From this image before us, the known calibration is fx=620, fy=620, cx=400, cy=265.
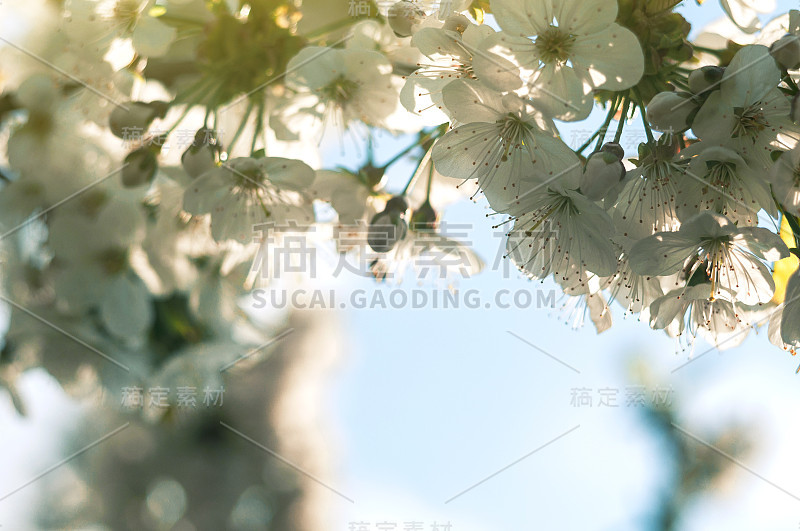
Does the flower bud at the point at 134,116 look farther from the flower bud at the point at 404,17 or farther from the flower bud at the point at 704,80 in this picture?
the flower bud at the point at 704,80

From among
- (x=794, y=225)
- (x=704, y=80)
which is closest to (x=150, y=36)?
(x=704, y=80)

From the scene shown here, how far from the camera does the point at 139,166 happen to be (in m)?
0.88

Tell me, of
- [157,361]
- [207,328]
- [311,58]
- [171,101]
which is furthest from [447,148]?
[157,361]

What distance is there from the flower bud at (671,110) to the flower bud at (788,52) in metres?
0.09

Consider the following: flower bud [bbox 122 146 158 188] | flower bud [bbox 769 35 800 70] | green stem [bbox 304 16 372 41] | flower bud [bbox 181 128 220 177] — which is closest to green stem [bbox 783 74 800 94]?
flower bud [bbox 769 35 800 70]

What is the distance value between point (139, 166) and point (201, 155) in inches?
5.2

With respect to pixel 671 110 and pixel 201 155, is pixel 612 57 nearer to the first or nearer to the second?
pixel 671 110

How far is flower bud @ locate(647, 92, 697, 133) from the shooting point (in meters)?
0.59

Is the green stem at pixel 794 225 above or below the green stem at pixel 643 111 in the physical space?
below

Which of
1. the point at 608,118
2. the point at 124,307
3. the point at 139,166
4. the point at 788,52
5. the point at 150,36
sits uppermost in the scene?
the point at 788,52

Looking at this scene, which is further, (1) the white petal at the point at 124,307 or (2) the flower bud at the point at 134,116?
(1) the white petal at the point at 124,307

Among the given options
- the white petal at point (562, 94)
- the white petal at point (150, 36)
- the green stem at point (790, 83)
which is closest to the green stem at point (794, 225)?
the green stem at point (790, 83)

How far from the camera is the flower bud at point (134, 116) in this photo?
0.85 m

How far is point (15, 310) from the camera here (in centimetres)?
105
